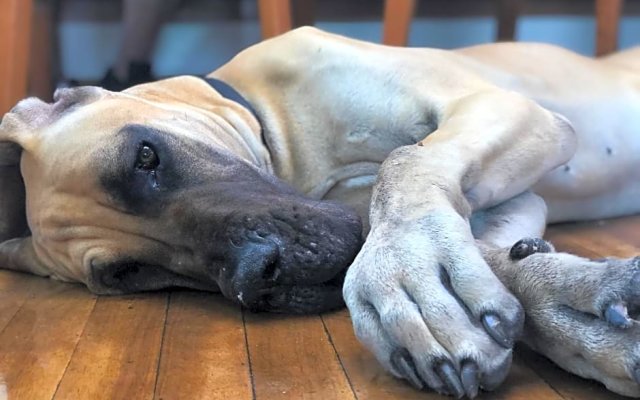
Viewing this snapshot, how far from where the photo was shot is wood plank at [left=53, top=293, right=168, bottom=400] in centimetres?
111

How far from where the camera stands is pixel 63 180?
1478 millimetres

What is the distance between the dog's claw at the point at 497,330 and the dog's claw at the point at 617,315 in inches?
4.2

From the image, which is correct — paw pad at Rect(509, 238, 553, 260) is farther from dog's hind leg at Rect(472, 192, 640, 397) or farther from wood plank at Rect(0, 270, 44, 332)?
wood plank at Rect(0, 270, 44, 332)

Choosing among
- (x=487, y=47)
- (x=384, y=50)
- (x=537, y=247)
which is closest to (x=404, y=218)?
(x=537, y=247)

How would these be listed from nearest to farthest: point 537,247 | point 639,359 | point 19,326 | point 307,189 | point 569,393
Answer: point 639,359
point 569,393
point 537,247
point 19,326
point 307,189

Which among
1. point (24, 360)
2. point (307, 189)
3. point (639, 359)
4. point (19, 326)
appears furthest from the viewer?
point (307, 189)

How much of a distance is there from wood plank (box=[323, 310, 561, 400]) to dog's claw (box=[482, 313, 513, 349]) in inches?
3.0

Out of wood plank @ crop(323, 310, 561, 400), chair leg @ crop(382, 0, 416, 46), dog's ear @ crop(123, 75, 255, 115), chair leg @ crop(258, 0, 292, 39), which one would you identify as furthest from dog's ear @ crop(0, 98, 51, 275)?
chair leg @ crop(382, 0, 416, 46)

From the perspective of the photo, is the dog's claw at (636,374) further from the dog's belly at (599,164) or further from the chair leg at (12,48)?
the chair leg at (12,48)

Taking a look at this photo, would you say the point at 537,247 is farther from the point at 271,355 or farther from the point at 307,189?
the point at 307,189

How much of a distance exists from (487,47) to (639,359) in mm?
1354

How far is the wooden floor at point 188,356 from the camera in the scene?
41.2 inches

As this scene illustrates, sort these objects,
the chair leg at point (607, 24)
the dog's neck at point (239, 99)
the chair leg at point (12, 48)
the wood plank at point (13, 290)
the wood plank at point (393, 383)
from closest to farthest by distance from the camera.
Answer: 1. the wood plank at point (393, 383)
2. the wood plank at point (13, 290)
3. the dog's neck at point (239, 99)
4. the chair leg at point (12, 48)
5. the chair leg at point (607, 24)

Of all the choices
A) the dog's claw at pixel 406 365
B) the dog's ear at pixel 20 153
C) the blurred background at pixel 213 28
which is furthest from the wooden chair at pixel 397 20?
the dog's claw at pixel 406 365
